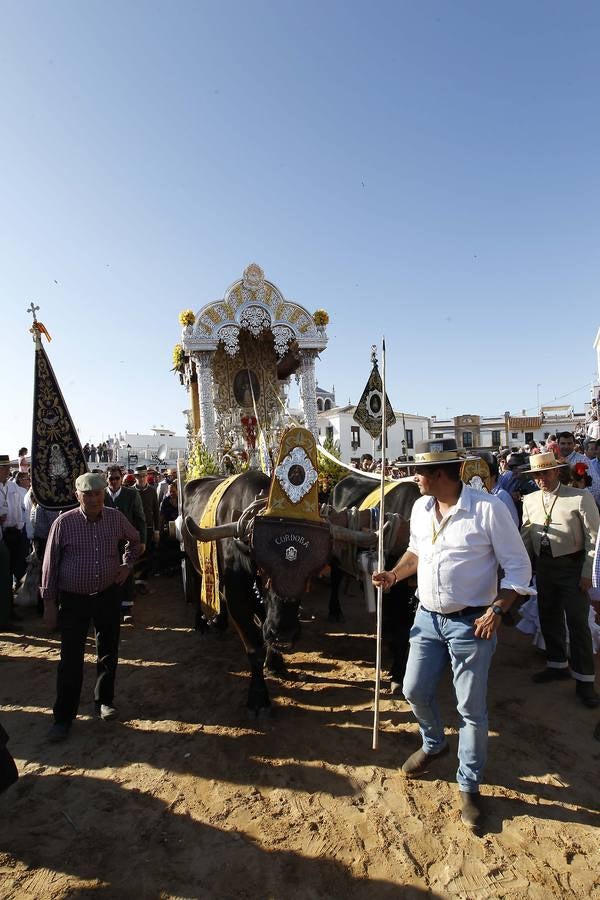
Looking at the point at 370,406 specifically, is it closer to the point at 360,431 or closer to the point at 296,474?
the point at 296,474

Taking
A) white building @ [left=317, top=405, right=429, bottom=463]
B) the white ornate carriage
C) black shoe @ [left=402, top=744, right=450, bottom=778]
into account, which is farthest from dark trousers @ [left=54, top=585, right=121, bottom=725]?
white building @ [left=317, top=405, right=429, bottom=463]

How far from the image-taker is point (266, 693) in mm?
4066

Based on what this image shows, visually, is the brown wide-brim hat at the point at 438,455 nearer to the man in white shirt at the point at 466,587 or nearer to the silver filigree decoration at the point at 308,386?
the man in white shirt at the point at 466,587

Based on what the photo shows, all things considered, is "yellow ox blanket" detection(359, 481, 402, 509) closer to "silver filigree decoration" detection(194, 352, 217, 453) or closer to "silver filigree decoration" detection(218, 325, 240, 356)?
"silver filigree decoration" detection(194, 352, 217, 453)

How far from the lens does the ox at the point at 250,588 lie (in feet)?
12.2

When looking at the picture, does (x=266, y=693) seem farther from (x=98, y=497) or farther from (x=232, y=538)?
(x=98, y=497)

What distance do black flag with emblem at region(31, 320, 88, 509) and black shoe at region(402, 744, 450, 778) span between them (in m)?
4.57

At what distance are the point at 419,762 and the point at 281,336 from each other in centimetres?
1234

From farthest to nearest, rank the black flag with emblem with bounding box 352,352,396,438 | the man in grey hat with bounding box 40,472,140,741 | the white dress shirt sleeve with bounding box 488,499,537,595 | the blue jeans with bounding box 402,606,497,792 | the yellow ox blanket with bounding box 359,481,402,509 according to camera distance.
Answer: the black flag with emblem with bounding box 352,352,396,438 → the yellow ox blanket with bounding box 359,481,402,509 → the man in grey hat with bounding box 40,472,140,741 → the blue jeans with bounding box 402,606,497,792 → the white dress shirt sleeve with bounding box 488,499,537,595

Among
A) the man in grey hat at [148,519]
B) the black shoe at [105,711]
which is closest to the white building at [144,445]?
the man in grey hat at [148,519]

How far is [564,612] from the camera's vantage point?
4535 mm

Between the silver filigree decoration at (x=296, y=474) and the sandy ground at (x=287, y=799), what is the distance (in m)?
1.81

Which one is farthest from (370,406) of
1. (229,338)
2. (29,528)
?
(229,338)

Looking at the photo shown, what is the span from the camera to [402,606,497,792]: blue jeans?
2682 millimetres
